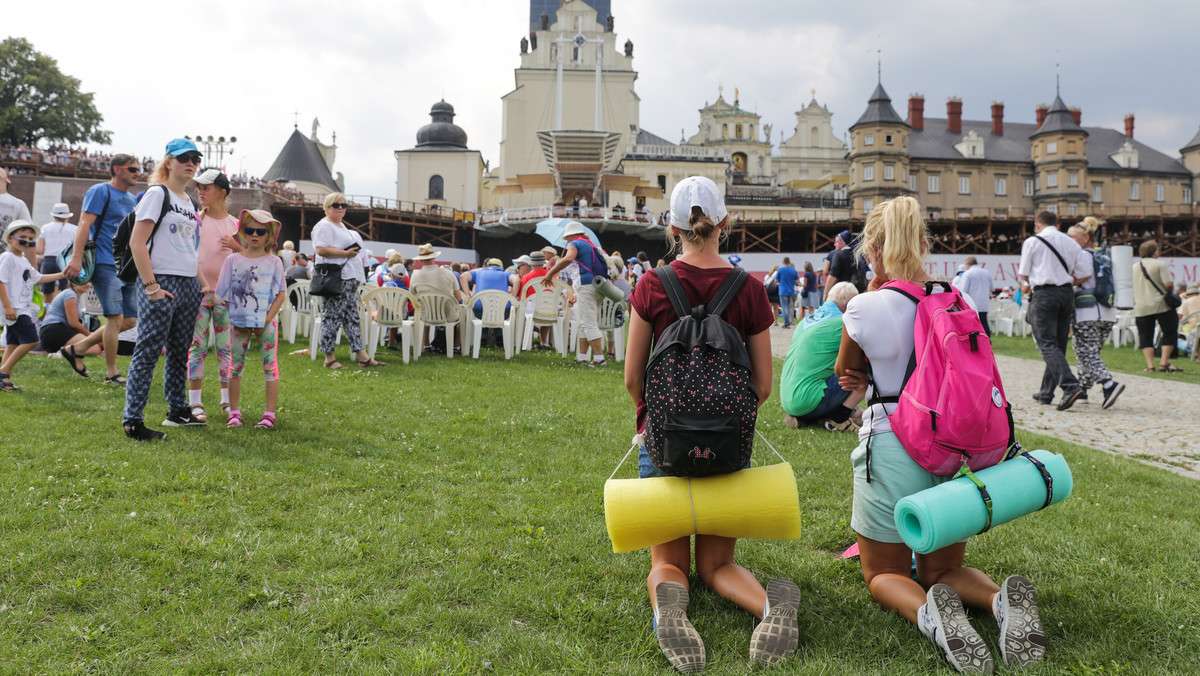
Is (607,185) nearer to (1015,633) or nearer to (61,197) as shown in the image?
(61,197)

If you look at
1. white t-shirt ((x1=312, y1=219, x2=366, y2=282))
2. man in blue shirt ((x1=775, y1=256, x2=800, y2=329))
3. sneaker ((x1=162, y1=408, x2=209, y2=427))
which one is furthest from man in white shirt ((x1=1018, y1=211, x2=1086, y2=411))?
man in blue shirt ((x1=775, y1=256, x2=800, y2=329))

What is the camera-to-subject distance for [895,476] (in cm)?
247

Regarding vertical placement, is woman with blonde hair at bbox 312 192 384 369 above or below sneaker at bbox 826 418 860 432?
above

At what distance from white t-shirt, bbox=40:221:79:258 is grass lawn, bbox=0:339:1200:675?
438 cm

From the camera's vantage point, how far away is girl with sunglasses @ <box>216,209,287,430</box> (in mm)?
5238

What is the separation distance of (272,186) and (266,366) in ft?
138

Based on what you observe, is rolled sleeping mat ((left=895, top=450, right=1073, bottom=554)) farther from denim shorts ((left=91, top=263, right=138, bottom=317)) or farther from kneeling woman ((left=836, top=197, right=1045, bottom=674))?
denim shorts ((left=91, top=263, right=138, bottom=317))

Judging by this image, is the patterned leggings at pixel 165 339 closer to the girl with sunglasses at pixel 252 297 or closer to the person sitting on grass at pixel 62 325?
the girl with sunglasses at pixel 252 297

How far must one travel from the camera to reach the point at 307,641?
2330 millimetres

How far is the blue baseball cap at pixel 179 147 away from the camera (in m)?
4.79

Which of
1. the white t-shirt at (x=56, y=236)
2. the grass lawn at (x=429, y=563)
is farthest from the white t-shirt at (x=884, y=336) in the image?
the white t-shirt at (x=56, y=236)

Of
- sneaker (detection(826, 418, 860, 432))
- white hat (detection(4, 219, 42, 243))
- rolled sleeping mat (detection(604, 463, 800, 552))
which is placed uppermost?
white hat (detection(4, 219, 42, 243))

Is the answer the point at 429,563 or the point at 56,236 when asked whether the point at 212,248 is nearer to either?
the point at 429,563

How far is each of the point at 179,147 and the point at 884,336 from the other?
181 inches
